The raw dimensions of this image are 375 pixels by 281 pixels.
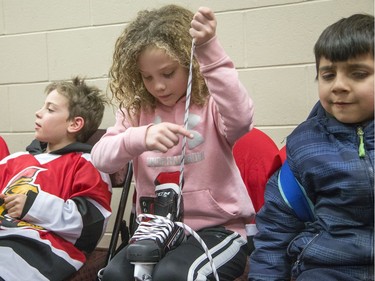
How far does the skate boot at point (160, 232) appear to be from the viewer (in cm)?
109

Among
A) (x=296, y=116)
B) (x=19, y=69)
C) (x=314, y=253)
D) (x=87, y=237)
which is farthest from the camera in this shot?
(x=19, y=69)

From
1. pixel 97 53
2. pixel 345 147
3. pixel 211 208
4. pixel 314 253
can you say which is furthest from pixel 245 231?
pixel 97 53

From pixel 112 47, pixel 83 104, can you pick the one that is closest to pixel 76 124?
pixel 83 104

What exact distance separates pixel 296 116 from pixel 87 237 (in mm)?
928

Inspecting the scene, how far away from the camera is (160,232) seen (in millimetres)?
1106

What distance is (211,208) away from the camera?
1.32 meters

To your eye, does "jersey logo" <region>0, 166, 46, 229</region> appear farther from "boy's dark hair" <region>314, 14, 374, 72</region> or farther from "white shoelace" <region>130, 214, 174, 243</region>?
"boy's dark hair" <region>314, 14, 374, 72</region>

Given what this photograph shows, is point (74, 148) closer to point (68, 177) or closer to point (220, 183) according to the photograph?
point (68, 177)

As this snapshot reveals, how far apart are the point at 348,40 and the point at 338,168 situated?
0.98ft

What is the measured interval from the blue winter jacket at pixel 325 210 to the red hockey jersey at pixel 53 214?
58cm

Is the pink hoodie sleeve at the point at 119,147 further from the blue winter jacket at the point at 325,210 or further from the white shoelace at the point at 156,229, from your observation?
the blue winter jacket at the point at 325,210

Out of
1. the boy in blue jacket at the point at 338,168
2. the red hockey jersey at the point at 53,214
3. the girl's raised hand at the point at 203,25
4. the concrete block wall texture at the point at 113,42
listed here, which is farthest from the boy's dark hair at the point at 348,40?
the red hockey jersey at the point at 53,214

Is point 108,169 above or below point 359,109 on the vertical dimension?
below

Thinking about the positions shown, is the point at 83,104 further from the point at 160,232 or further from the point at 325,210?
the point at 325,210
